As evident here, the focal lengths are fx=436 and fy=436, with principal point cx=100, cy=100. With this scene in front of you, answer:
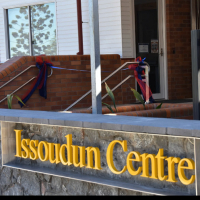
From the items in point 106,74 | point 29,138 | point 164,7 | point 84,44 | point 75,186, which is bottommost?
point 75,186

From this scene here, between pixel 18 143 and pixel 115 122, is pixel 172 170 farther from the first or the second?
pixel 18 143

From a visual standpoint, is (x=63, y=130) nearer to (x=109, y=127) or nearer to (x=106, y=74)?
(x=109, y=127)

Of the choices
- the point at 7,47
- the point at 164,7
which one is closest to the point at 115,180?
the point at 164,7

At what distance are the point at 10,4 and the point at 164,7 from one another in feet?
13.8

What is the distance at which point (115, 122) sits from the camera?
385cm

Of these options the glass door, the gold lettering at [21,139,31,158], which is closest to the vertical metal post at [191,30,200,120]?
the gold lettering at [21,139,31,158]

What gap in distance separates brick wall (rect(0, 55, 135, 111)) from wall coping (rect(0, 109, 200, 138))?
9.40 ft

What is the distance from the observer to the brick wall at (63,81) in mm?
7895

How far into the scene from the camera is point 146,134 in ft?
11.7

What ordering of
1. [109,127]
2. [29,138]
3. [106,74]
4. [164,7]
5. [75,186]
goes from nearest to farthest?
1. [109,127]
2. [75,186]
3. [29,138]
4. [106,74]
5. [164,7]

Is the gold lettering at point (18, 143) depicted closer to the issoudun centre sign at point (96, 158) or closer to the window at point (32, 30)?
the issoudun centre sign at point (96, 158)

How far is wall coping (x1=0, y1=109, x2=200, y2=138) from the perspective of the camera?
3.36m

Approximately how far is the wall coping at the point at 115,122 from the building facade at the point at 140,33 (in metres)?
4.78

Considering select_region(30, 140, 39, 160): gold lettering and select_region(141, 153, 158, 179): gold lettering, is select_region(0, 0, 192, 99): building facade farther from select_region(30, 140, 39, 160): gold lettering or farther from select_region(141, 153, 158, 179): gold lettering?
select_region(141, 153, 158, 179): gold lettering
